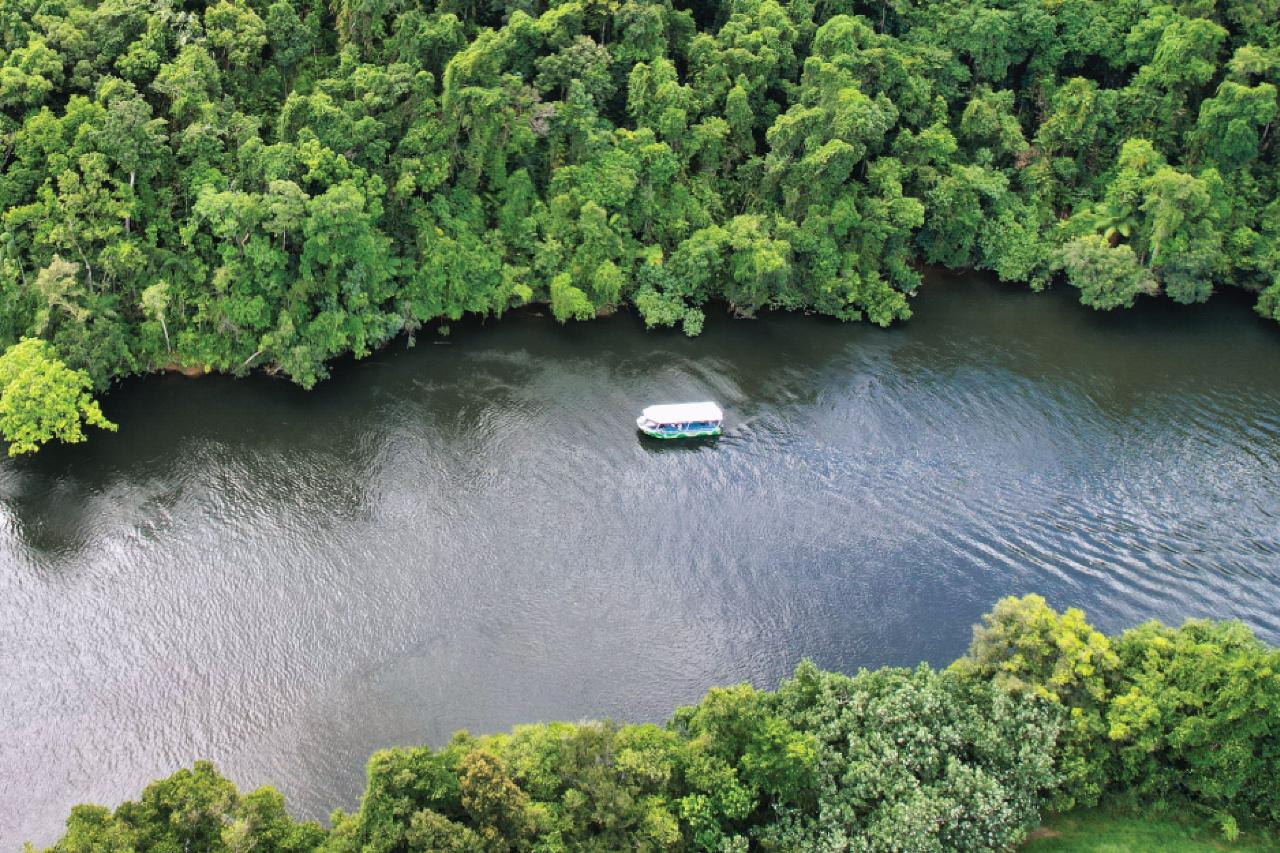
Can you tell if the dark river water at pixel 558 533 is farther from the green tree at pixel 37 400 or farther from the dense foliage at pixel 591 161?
the dense foliage at pixel 591 161

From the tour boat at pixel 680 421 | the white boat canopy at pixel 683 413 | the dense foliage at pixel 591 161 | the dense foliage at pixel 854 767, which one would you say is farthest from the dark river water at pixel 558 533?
Result: the dense foliage at pixel 854 767

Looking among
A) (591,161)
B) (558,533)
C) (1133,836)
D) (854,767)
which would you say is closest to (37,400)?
(558,533)

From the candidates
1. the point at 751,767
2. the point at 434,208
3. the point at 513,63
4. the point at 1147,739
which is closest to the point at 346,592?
the point at 751,767

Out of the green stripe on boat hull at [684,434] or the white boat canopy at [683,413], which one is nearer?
the white boat canopy at [683,413]

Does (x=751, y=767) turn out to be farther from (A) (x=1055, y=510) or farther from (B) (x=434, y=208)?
(B) (x=434, y=208)

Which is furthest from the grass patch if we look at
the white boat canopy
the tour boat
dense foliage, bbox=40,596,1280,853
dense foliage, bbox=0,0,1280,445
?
dense foliage, bbox=0,0,1280,445

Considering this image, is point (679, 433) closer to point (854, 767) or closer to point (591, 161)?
point (591, 161)

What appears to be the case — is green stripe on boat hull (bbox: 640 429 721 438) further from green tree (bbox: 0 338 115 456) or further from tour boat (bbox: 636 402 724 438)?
green tree (bbox: 0 338 115 456)

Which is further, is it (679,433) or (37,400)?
(679,433)
